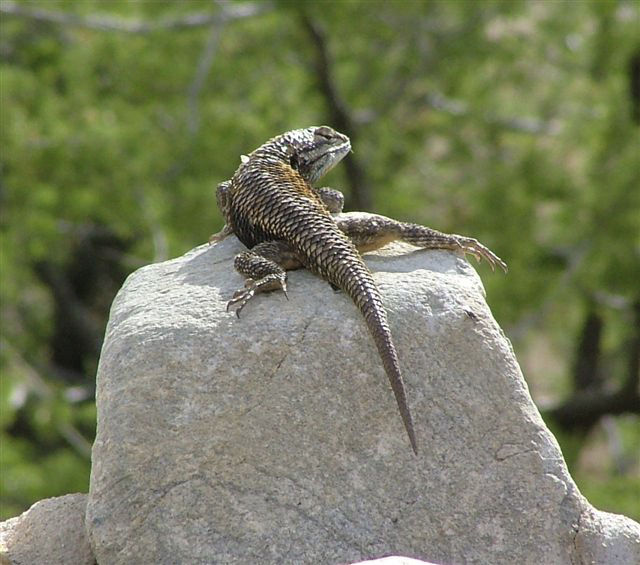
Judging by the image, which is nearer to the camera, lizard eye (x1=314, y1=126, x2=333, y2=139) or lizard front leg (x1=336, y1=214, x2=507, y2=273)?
lizard front leg (x1=336, y1=214, x2=507, y2=273)

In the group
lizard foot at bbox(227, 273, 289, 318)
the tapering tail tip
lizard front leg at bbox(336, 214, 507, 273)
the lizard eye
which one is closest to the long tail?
the tapering tail tip

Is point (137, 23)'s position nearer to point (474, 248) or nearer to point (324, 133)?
point (324, 133)

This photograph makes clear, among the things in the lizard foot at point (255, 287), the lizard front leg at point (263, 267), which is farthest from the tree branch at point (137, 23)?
the lizard foot at point (255, 287)

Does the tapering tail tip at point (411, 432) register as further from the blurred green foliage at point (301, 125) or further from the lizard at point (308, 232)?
the blurred green foliage at point (301, 125)

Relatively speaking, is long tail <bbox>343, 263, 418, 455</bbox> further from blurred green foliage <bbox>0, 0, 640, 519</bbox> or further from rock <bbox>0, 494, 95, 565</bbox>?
blurred green foliage <bbox>0, 0, 640, 519</bbox>

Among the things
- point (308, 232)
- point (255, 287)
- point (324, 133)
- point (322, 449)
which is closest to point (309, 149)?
point (324, 133)

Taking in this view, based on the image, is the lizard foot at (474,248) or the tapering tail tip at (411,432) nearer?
the tapering tail tip at (411,432)

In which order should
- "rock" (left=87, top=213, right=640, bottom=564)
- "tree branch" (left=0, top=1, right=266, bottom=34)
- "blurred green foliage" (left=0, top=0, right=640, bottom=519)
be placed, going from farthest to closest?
"tree branch" (left=0, top=1, right=266, bottom=34), "blurred green foliage" (left=0, top=0, right=640, bottom=519), "rock" (left=87, top=213, right=640, bottom=564)
